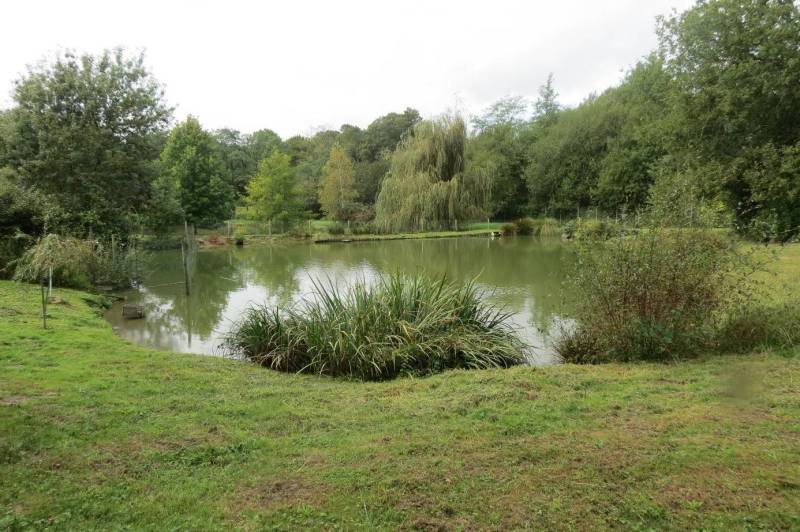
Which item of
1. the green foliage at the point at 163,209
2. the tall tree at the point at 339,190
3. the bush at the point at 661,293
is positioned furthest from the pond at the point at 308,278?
the tall tree at the point at 339,190

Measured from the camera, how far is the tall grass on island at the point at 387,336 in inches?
257

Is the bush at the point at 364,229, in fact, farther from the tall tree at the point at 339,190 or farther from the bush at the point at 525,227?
the bush at the point at 525,227

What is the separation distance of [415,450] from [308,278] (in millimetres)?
14452

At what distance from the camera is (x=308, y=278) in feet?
57.1

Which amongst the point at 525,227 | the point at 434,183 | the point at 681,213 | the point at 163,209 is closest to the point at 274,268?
the point at 163,209

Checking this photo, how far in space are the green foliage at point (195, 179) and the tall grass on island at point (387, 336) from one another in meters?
28.0

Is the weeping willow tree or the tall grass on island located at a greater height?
the weeping willow tree

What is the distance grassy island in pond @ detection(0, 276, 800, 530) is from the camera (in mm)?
2613

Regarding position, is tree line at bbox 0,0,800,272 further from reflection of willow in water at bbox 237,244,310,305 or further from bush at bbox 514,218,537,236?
bush at bbox 514,218,537,236

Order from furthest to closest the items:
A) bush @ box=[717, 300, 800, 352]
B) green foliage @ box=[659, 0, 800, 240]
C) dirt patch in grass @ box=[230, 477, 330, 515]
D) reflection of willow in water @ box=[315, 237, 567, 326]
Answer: green foliage @ box=[659, 0, 800, 240], reflection of willow in water @ box=[315, 237, 567, 326], bush @ box=[717, 300, 800, 352], dirt patch in grass @ box=[230, 477, 330, 515]

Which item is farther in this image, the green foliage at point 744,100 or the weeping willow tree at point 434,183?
the weeping willow tree at point 434,183

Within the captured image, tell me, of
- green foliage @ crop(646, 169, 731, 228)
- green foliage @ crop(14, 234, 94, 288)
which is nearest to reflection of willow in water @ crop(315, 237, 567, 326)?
green foliage @ crop(646, 169, 731, 228)

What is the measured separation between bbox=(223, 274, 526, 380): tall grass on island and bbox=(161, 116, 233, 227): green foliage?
91.8 ft

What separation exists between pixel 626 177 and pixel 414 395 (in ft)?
113
